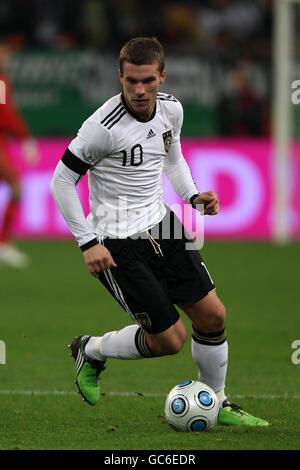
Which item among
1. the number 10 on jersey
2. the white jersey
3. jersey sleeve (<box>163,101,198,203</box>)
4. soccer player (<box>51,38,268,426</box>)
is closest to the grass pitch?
soccer player (<box>51,38,268,426</box>)

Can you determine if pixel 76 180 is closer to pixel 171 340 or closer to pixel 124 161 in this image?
pixel 124 161

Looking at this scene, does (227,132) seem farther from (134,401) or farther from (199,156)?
(134,401)

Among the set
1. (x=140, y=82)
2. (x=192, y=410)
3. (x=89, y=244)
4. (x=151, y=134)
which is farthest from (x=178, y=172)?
(x=192, y=410)

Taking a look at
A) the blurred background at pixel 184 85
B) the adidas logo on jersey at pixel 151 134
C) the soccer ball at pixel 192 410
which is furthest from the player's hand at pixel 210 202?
the blurred background at pixel 184 85

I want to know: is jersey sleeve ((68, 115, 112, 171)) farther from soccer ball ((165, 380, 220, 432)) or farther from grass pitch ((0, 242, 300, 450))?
grass pitch ((0, 242, 300, 450))

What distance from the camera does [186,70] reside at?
16281 millimetres

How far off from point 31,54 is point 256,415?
38.4ft

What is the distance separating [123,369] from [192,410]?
2.15 m

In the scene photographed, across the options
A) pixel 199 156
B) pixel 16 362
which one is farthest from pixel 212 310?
pixel 199 156

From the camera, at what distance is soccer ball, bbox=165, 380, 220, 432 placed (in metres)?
5.21

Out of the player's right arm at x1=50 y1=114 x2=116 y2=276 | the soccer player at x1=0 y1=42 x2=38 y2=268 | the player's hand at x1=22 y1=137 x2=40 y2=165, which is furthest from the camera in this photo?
the player's hand at x1=22 y1=137 x2=40 y2=165

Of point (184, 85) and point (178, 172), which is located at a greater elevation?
point (178, 172)

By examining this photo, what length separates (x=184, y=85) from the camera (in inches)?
635

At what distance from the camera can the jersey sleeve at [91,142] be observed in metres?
5.21
